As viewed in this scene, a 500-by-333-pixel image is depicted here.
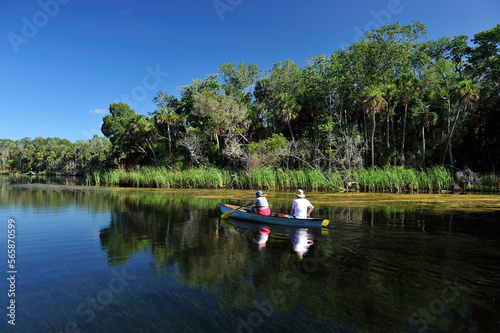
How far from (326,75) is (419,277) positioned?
2551 centimetres

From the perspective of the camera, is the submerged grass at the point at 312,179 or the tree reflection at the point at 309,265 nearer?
the tree reflection at the point at 309,265

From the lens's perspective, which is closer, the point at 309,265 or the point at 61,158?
the point at 309,265

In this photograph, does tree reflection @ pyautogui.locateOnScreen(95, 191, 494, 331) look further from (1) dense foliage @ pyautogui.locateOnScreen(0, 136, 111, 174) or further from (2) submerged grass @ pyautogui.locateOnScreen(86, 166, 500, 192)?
(1) dense foliage @ pyautogui.locateOnScreen(0, 136, 111, 174)

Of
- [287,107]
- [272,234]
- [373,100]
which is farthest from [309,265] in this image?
[287,107]

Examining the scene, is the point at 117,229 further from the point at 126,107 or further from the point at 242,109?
the point at 126,107

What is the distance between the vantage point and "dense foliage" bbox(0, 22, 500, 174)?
25.1m

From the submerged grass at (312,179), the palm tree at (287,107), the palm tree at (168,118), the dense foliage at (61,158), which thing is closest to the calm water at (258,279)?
the submerged grass at (312,179)

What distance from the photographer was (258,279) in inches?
213

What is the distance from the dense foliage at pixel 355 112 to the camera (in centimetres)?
2512

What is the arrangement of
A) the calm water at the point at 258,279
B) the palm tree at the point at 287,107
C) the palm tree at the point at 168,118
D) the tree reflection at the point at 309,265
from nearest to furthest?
the calm water at the point at 258,279, the tree reflection at the point at 309,265, the palm tree at the point at 287,107, the palm tree at the point at 168,118

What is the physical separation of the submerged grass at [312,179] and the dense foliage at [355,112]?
4.80 ft

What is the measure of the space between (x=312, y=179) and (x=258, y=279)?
1784cm

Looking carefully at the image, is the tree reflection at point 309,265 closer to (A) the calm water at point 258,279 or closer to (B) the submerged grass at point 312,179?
(A) the calm water at point 258,279

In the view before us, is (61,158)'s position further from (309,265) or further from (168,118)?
(309,265)
